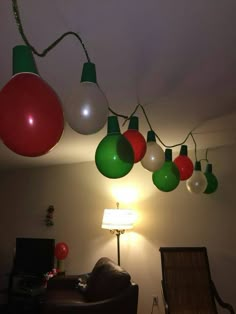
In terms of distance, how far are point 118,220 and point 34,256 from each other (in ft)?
5.49

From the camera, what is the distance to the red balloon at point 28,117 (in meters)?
0.69

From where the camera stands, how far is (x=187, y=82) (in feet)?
6.07

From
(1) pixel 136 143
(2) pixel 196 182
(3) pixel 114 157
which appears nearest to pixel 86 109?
(3) pixel 114 157

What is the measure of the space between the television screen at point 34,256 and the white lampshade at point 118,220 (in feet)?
3.80

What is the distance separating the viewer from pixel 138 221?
3.98 m

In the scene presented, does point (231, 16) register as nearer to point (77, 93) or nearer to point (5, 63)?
point (77, 93)

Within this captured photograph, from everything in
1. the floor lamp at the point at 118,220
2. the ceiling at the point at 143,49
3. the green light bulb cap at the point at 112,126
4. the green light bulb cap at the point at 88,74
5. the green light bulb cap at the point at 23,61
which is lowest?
the floor lamp at the point at 118,220

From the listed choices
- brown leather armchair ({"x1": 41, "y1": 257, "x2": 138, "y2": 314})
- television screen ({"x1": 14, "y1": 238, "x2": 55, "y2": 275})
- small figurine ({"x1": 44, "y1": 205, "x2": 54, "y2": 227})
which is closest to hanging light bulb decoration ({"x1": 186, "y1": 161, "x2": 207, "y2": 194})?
brown leather armchair ({"x1": 41, "y1": 257, "x2": 138, "y2": 314})

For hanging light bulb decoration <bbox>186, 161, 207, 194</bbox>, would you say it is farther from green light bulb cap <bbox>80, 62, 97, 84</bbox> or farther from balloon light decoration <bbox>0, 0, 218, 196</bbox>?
green light bulb cap <bbox>80, 62, 97, 84</bbox>

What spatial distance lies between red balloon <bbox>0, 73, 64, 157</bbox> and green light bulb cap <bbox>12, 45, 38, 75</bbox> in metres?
0.06

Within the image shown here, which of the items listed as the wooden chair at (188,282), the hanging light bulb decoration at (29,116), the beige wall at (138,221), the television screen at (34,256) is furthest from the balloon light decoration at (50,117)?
the television screen at (34,256)

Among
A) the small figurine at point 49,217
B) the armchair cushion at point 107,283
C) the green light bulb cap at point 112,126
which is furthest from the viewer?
the small figurine at point 49,217

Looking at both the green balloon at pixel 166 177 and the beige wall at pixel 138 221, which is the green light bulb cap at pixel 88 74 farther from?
the beige wall at pixel 138 221

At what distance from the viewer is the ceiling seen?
3.80 ft
